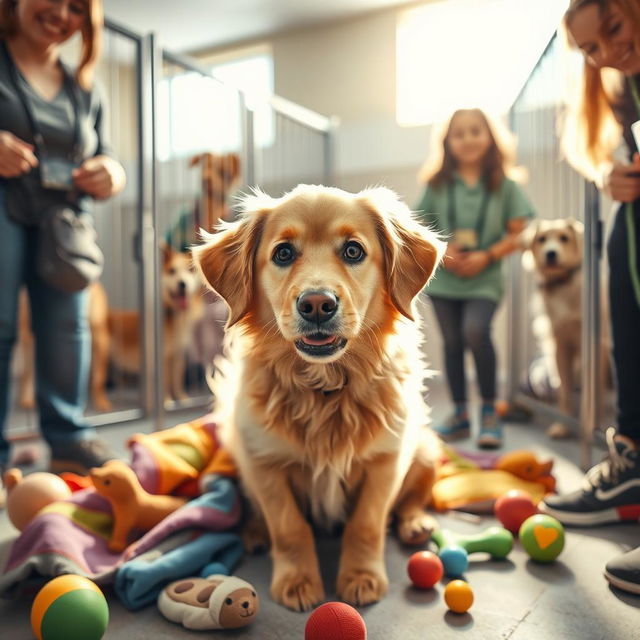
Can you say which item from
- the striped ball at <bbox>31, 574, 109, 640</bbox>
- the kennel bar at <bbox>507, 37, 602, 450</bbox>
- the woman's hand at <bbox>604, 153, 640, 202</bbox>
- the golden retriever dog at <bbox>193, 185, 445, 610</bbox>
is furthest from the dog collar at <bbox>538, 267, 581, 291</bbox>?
the striped ball at <bbox>31, 574, 109, 640</bbox>

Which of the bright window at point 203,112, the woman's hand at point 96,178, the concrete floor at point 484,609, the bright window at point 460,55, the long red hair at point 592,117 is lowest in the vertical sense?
the concrete floor at point 484,609

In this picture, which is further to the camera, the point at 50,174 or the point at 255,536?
the point at 50,174

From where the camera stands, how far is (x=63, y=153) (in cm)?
Answer: 188

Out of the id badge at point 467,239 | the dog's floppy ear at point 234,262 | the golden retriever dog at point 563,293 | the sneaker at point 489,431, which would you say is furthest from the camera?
the golden retriever dog at point 563,293

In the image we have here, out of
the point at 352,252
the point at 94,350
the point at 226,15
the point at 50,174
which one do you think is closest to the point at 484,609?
the point at 352,252

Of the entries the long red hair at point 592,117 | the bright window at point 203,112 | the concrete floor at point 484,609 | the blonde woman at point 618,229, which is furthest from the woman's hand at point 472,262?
the bright window at point 203,112

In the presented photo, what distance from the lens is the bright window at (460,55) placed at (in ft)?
13.9

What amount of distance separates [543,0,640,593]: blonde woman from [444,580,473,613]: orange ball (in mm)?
556

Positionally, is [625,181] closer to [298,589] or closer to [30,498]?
[298,589]

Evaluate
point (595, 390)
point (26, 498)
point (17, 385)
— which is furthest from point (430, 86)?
point (26, 498)

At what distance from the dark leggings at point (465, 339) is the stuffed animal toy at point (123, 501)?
1.67 meters

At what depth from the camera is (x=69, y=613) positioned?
0.94 meters

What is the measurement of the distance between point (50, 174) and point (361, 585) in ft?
4.92

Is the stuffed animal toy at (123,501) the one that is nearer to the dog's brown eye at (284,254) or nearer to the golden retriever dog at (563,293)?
the dog's brown eye at (284,254)
